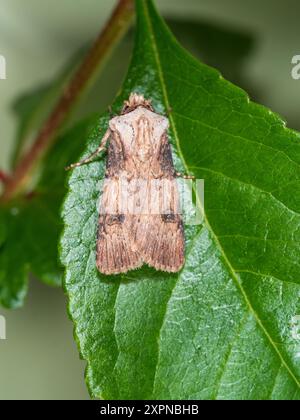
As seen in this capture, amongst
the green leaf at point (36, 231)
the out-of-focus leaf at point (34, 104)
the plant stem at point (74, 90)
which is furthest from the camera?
the out-of-focus leaf at point (34, 104)

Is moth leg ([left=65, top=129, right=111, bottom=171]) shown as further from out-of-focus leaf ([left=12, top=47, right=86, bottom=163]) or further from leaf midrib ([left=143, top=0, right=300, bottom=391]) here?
out-of-focus leaf ([left=12, top=47, right=86, bottom=163])

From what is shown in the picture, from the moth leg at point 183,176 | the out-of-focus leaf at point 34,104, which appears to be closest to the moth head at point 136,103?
the moth leg at point 183,176

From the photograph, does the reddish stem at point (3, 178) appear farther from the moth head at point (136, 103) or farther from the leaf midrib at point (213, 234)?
the leaf midrib at point (213, 234)

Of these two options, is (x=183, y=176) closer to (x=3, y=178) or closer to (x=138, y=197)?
(x=138, y=197)

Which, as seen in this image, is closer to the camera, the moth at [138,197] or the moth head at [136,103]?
the moth at [138,197]

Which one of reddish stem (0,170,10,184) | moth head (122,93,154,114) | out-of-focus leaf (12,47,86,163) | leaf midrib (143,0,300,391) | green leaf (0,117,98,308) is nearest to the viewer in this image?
leaf midrib (143,0,300,391)

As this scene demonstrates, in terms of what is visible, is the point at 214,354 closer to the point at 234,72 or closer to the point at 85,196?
the point at 85,196

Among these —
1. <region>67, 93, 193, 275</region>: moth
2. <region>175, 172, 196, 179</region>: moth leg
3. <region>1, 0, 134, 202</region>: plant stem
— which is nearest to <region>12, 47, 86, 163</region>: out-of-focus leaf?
<region>1, 0, 134, 202</region>: plant stem
